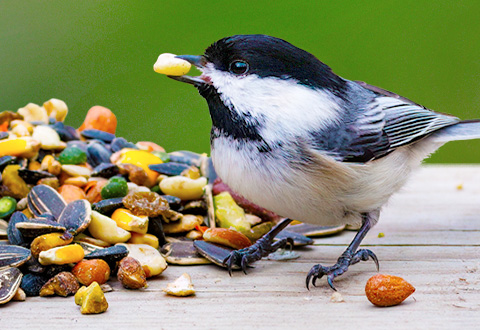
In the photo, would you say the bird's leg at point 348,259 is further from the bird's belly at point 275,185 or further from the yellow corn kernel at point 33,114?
the yellow corn kernel at point 33,114

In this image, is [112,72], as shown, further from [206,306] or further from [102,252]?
[206,306]

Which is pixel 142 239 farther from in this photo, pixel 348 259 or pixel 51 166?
pixel 348 259

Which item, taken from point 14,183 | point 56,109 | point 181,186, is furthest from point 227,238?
point 56,109

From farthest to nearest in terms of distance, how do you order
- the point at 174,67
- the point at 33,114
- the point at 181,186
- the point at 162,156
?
1. the point at 33,114
2. the point at 162,156
3. the point at 181,186
4. the point at 174,67

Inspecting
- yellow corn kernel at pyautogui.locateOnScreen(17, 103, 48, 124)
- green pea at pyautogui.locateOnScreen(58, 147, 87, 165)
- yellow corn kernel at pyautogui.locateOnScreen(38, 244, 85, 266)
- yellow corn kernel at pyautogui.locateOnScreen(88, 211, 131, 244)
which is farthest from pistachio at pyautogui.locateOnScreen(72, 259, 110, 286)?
yellow corn kernel at pyautogui.locateOnScreen(17, 103, 48, 124)

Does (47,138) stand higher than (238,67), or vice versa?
(238,67)

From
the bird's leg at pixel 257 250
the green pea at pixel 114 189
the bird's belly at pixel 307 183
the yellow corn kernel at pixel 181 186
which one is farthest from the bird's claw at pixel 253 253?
the green pea at pixel 114 189
